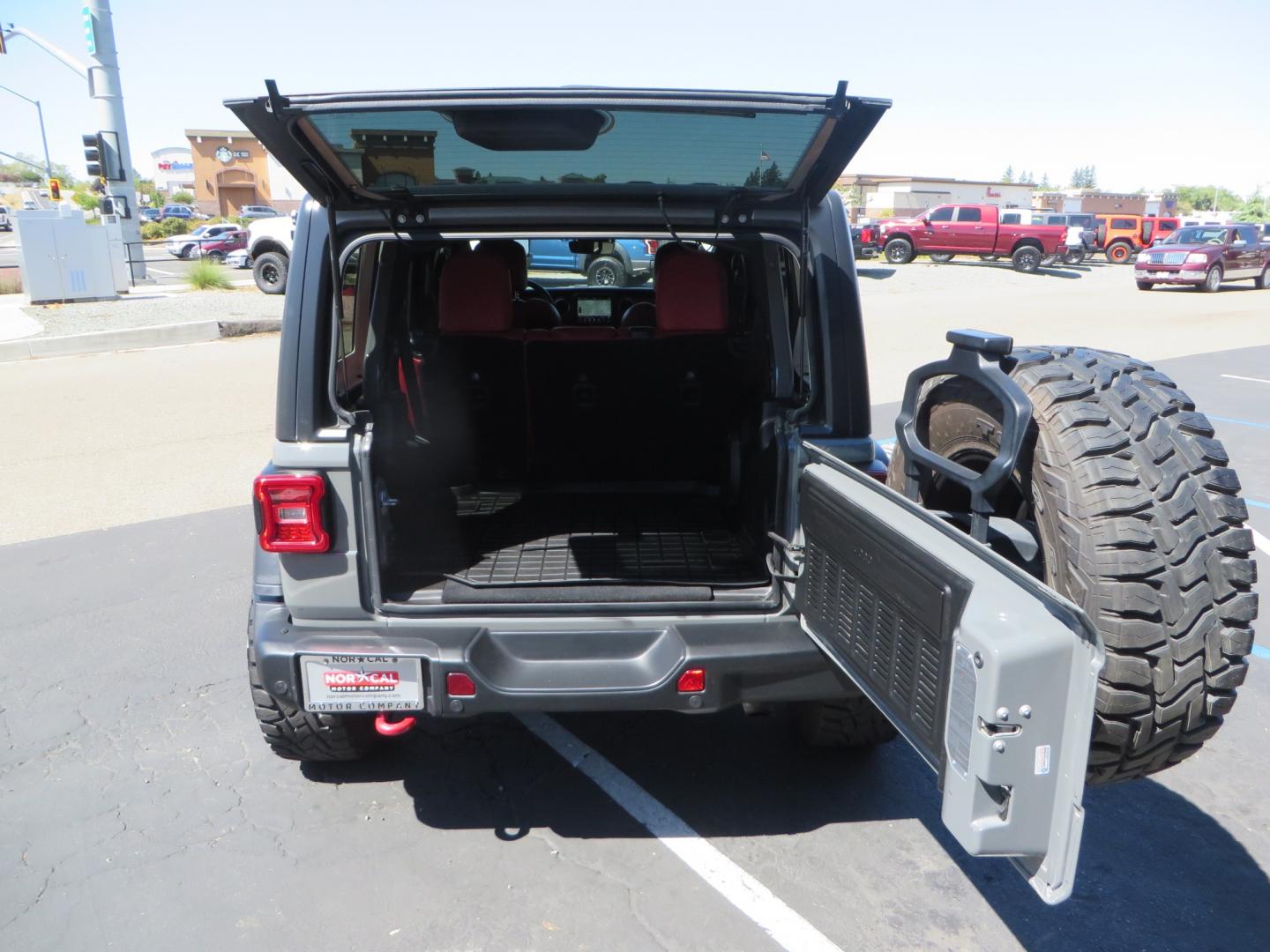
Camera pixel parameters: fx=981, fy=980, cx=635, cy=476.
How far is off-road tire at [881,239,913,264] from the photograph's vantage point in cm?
3130

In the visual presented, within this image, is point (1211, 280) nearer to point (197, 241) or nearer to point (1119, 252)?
point (1119, 252)

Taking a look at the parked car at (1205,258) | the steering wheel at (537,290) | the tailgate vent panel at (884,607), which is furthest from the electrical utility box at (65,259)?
the parked car at (1205,258)

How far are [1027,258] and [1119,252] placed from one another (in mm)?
10186

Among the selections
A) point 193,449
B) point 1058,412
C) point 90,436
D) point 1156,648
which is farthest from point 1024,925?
point 90,436

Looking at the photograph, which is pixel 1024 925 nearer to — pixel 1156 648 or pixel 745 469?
pixel 1156 648

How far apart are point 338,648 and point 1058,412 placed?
2.04 m

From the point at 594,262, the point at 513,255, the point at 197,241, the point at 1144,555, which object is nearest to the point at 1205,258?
the point at 594,262

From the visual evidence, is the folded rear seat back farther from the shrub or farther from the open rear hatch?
the shrub

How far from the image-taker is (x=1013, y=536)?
8.13ft

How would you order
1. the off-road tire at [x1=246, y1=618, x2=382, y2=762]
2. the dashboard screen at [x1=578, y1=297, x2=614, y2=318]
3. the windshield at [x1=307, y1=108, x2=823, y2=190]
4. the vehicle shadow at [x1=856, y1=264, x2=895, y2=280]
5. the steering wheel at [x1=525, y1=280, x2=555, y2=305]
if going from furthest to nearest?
the vehicle shadow at [x1=856, y1=264, x2=895, y2=280], the dashboard screen at [x1=578, y1=297, x2=614, y2=318], the steering wheel at [x1=525, y1=280, x2=555, y2=305], the off-road tire at [x1=246, y1=618, x2=382, y2=762], the windshield at [x1=307, y1=108, x2=823, y2=190]

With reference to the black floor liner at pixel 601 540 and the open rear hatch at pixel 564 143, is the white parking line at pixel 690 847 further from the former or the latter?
the open rear hatch at pixel 564 143

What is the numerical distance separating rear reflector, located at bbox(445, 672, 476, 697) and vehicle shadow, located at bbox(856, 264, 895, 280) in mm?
24374

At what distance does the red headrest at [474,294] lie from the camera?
4062mm

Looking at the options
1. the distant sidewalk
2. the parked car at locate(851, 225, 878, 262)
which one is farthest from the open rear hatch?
the parked car at locate(851, 225, 878, 262)
